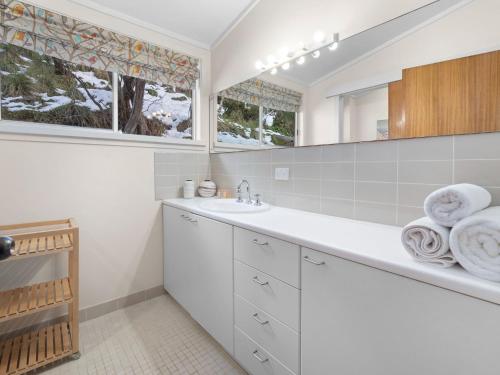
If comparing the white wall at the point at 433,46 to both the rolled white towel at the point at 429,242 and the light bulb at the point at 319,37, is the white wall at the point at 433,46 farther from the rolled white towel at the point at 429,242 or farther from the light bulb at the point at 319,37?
the rolled white towel at the point at 429,242

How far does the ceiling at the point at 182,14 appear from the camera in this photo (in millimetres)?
1830

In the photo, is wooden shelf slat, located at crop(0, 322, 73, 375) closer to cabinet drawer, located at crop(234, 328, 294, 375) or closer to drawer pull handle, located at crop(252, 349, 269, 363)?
cabinet drawer, located at crop(234, 328, 294, 375)

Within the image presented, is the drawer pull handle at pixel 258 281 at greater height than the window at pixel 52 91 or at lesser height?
lesser

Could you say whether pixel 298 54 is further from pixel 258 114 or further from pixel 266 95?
pixel 258 114

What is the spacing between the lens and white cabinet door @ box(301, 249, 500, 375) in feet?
1.95

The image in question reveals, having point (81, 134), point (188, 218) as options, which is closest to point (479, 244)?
point (188, 218)

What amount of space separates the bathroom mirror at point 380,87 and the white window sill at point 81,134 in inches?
32.8

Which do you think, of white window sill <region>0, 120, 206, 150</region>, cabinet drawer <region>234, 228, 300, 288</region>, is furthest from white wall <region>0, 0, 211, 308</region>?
cabinet drawer <region>234, 228, 300, 288</region>

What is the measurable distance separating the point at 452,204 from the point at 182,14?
2218 millimetres

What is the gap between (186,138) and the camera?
2365 millimetres

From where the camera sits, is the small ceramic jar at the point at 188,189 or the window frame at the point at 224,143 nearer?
the window frame at the point at 224,143

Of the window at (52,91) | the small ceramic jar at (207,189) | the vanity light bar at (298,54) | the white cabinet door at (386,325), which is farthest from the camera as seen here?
the small ceramic jar at (207,189)

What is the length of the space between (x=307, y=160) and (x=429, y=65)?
2.46 ft

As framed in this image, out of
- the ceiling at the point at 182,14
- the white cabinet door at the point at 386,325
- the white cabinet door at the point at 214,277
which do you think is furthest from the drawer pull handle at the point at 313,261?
the ceiling at the point at 182,14
